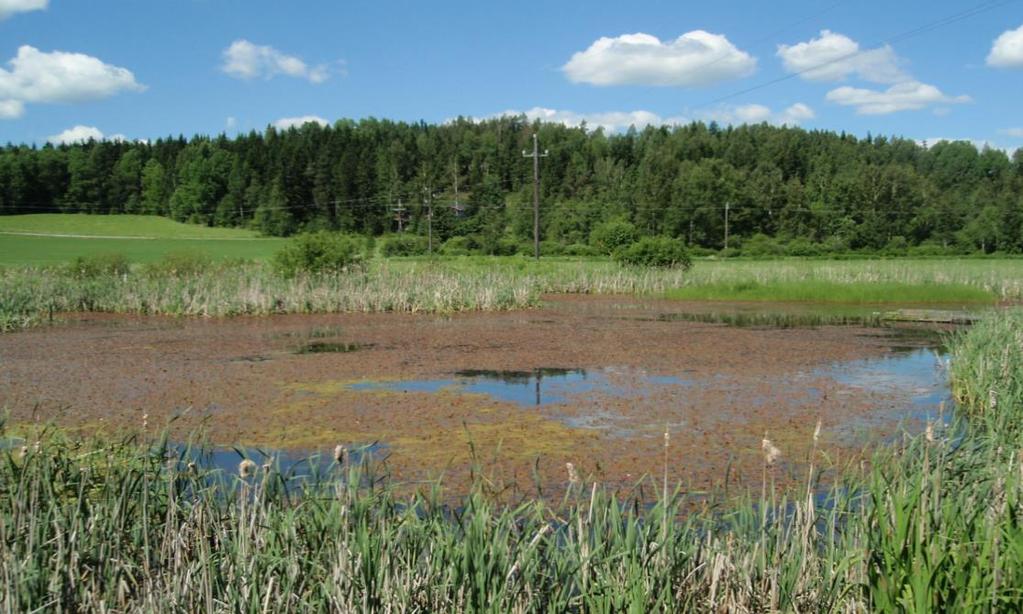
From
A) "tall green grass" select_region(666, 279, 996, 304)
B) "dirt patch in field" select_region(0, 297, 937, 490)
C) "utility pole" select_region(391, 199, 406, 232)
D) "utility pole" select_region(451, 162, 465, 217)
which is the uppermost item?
"utility pole" select_region(451, 162, 465, 217)

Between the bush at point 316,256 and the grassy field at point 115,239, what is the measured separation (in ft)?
68.2

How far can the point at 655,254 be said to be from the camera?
32156mm

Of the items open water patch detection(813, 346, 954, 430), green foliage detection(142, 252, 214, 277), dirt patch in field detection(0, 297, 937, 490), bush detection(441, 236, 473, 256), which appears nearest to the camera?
dirt patch in field detection(0, 297, 937, 490)

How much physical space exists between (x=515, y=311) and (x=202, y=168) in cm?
6737

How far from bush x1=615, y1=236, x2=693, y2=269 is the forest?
29.4 m

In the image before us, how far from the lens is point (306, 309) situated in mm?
21047

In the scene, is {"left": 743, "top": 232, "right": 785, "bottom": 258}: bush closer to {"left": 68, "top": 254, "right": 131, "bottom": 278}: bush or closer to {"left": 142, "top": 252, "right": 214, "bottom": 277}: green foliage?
{"left": 142, "top": 252, "right": 214, "bottom": 277}: green foliage

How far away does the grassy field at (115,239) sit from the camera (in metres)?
47.4

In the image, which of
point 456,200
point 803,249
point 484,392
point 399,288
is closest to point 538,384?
point 484,392

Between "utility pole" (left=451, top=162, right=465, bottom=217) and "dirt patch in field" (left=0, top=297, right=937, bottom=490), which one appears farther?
"utility pole" (left=451, top=162, right=465, bottom=217)

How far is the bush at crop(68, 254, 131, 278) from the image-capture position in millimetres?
25891

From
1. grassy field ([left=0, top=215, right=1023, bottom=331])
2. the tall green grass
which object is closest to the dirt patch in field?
grassy field ([left=0, top=215, right=1023, bottom=331])

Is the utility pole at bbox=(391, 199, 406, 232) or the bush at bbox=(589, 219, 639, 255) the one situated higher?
the utility pole at bbox=(391, 199, 406, 232)

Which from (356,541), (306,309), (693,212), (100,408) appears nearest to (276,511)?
(356,541)
